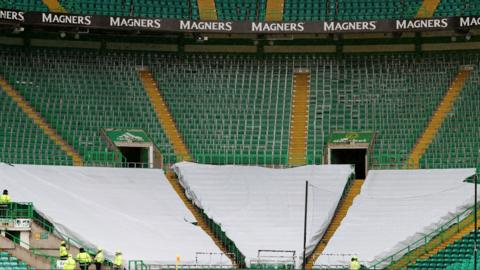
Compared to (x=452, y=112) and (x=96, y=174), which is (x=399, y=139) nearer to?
(x=452, y=112)

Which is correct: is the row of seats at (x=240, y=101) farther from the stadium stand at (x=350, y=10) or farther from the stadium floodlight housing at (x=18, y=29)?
the stadium stand at (x=350, y=10)

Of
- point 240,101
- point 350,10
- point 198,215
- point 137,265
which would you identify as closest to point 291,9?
point 350,10

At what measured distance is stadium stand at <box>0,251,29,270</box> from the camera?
48037 millimetres

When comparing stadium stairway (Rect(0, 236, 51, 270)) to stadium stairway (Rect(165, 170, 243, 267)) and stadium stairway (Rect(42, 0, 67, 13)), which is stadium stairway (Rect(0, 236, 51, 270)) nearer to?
stadium stairway (Rect(165, 170, 243, 267))

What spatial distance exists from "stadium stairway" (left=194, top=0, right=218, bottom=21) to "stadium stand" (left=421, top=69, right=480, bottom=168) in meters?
12.6

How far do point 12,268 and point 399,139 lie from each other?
21.5 metres

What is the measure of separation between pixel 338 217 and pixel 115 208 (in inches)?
376

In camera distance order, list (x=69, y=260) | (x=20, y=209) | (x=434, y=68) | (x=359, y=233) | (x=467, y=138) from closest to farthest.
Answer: (x=69, y=260) < (x=20, y=209) < (x=359, y=233) < (x=467, y=138) < (x=434, y=68)

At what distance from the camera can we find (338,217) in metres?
58.1

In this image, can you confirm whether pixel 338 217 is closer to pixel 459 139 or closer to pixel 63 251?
pixel 459 139

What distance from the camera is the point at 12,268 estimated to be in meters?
48.0

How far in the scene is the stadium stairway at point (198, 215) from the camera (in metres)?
55.5

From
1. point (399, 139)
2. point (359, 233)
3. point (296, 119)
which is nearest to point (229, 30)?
point (296, 119)

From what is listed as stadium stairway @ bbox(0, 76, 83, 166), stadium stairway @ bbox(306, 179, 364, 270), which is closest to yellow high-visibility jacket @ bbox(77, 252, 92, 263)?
stadium stairway @ bbox(306, 179, 364, 270)
